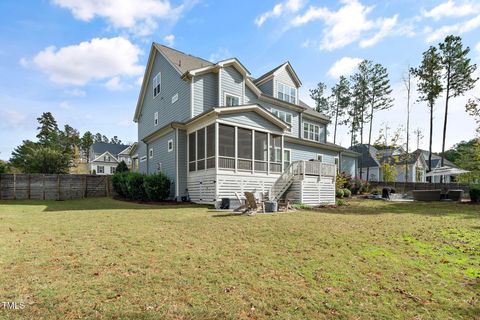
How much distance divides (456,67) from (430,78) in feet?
8.59

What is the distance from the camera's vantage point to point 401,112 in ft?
123

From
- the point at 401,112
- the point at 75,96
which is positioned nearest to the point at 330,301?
the point at 75,96

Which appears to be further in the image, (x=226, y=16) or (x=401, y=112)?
(x=401, y=112)

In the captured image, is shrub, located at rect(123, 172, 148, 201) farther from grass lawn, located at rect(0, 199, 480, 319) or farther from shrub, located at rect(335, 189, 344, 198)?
shrub, located at rect(335, 189, 344, 198)

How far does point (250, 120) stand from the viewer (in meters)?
16.0

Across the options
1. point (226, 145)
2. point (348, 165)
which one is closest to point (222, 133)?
point (226, 145)

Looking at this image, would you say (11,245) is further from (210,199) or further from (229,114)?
(229,114)

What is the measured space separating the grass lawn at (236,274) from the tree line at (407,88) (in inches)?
1068

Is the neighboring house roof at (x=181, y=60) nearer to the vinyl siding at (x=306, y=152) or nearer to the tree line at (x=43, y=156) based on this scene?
the vinyl siding at (x=306, y=152)

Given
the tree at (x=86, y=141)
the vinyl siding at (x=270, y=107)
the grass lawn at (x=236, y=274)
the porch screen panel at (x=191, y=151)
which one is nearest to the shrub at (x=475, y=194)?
the vinyl siding at (x=270, y=107)

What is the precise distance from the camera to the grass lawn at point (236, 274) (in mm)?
3221

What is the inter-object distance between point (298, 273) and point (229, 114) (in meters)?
11.7

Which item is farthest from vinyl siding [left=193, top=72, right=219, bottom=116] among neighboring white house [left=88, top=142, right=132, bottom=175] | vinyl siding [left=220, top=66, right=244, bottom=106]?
neighboring white house [left=88, top=142, right=132, bottom=175]

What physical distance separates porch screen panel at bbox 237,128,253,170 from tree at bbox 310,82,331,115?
3121cm
